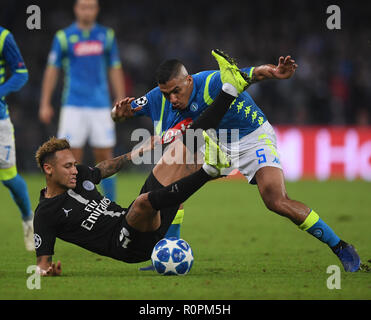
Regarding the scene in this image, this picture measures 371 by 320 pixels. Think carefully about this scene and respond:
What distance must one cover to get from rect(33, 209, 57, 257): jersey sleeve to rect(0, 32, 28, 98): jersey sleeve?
1806mm

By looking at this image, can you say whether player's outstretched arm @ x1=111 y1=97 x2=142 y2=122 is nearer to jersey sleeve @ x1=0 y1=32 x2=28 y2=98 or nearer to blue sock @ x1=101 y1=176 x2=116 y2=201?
jersey sleeve @ x1=0 y1=32 x2=28 y2=98

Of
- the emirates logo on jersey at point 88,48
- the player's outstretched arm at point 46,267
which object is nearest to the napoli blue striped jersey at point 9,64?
the player's outstretched arm at point 46,267

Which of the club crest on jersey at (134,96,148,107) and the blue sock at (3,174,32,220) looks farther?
the blue sock at (3,174,32,220)

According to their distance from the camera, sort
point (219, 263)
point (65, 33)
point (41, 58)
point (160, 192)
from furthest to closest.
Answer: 1. point (41, 58)
2. point (65, 33)
3. point (219, 263)
4. point (160, 192)

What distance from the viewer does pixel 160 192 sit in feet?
16.9

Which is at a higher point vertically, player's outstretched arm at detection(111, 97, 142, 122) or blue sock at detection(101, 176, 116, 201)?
player's outstretched arm at detection(111, 97, 142, 122)

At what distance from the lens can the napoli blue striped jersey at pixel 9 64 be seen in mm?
6770

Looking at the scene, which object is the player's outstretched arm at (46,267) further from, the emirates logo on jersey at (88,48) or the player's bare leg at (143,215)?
the emirates logo on jersey at (88,48)

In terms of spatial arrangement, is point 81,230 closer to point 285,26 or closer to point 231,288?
point 231,288

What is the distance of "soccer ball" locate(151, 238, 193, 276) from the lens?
5395 millimetres
